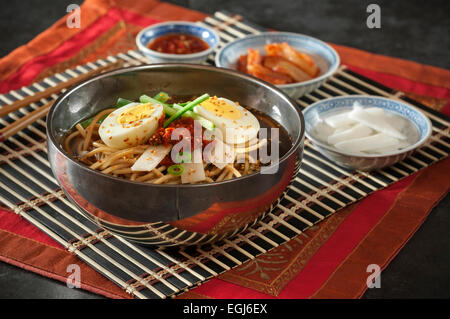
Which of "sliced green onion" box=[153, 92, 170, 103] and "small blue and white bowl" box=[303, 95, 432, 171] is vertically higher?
"sliced green onion" box=[153, 92, 170, 103]

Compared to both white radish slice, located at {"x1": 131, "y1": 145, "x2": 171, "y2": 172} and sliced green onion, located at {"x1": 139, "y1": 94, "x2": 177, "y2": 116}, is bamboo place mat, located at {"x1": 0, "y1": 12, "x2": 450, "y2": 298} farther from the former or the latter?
sliced green onion, located at {"x1": 139, "y1": 94, "x2": 177, "y2": 116}

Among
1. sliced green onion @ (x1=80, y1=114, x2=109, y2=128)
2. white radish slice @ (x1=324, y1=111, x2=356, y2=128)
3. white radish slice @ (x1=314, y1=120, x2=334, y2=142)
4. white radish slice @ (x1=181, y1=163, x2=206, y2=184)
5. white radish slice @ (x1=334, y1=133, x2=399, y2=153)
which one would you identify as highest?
sliced green onion @ (x1=80, y1=114, x2=109, y2=128)

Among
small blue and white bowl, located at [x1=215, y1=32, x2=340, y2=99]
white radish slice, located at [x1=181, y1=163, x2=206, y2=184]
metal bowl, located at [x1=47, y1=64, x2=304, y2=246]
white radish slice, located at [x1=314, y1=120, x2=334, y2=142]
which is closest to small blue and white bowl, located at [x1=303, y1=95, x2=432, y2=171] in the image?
white radish slice, located at [x1=314, y1=120, x2=334, y2=142]

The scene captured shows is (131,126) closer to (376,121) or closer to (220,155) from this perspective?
(220,155)

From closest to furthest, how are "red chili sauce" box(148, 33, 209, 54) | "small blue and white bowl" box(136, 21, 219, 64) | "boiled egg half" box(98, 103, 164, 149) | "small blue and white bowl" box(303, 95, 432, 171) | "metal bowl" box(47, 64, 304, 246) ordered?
"metal bowl" box(47, 64, 304, 246) < "boiled egg half" box(98, 103, 164, 149) < "small blue and white bowl" box(303, 95, 432, 171) < "small blue and white bowl" box(136, 21, 219, 64) < "red chili sauce" box(148, 33, 209, 54)

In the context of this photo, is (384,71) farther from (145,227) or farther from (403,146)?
(145,227)

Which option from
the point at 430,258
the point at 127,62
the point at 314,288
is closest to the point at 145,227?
the point at 314,288
